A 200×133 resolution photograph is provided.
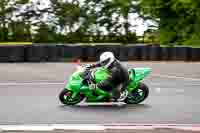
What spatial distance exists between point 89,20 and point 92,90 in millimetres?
41042

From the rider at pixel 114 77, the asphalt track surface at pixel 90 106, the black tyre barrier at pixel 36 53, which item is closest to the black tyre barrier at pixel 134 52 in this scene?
the black tyre barrier at pixel 36 53

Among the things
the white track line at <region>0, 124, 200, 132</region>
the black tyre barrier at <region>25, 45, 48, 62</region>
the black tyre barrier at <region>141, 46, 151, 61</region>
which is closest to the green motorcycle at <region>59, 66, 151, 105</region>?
the white track line at <region>0, 124, 200, 132</region>

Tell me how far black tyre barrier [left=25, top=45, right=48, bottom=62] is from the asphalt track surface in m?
7.80

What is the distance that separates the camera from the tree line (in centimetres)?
4909

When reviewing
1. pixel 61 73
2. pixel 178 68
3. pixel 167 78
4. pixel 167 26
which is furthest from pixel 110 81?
pixel 167 26

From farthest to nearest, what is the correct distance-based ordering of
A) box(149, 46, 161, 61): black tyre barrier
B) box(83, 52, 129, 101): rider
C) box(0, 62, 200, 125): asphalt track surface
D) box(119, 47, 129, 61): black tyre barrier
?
box(149, 46, 161, 61): black tyre barrier → box(119, 47, 129, 61): black tyre barrier → box(83, 52, 129, 101): rider → box(0, 62, 200, 125): asphalt track surface

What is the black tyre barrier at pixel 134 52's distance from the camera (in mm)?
30750

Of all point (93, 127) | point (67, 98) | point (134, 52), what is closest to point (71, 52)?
point (134, 52)

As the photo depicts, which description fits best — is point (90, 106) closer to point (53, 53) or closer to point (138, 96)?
point (138, 96)

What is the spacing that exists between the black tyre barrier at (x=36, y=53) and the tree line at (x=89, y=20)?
20199mm

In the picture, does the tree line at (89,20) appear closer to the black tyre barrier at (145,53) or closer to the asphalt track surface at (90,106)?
the black tyre barrier at (145,53)

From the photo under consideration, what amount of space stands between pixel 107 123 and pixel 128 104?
2.83 meters

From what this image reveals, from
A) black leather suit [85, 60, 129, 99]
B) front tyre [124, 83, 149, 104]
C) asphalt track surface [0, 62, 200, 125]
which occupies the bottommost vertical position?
asphalt track surface [0, 62, 200, 125]

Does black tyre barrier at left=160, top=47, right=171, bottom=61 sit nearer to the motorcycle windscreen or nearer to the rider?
the rider
